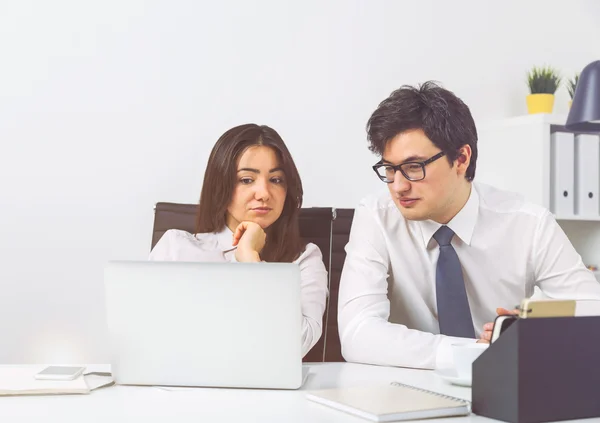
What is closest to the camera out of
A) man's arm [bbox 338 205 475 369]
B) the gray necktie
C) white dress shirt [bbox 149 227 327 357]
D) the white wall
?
man's arm [bbox 338 205 475 369]

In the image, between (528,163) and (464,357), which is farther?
(528,163)

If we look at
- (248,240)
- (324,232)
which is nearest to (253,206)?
(248,240)

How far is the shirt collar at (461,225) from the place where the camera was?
6.41 feet

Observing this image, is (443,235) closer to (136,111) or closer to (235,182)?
(235,182)

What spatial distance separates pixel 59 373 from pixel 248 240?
76 cm

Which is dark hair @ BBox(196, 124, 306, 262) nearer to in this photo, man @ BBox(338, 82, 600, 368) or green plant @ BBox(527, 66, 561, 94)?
man @ BBox(338, 82, 600, 368)

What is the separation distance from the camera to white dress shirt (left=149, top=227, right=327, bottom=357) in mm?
2035

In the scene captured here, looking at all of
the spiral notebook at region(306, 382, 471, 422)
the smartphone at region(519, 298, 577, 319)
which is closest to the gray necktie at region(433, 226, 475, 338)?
the spiral notebook at region(306, 382, 471, 422)

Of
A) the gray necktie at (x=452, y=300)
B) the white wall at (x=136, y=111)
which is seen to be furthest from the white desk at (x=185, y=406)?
the white wall at (x=136, y=111)

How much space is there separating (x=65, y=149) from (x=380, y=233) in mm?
1310

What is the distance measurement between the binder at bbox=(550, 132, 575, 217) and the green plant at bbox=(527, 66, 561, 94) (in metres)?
0.28

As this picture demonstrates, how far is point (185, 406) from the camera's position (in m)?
1.03

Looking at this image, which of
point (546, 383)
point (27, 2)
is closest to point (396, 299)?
point (546, 383)

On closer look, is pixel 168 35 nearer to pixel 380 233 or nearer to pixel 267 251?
pixel 267 251
